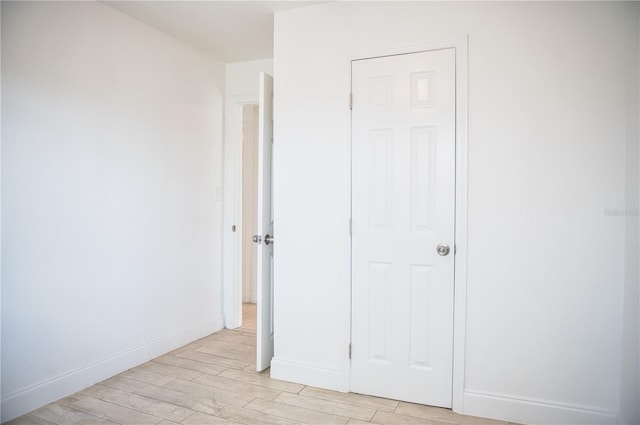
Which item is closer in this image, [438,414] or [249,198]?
[438,414]

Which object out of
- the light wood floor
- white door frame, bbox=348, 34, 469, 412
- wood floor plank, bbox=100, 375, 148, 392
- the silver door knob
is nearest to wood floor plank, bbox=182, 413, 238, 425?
the light wood floor

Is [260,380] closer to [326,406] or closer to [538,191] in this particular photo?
[326,406]

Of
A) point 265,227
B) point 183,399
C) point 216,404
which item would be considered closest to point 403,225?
point 265,227

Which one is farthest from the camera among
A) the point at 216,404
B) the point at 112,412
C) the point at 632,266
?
the point at 216,404

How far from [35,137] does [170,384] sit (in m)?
1.74

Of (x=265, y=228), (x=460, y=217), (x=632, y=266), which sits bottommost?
(x=632, y=266)

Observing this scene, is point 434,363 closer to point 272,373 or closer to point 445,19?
point 272,373

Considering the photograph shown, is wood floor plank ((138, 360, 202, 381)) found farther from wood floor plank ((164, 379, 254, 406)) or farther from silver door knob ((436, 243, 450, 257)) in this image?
silver door knob ((436, 243, 450, 257))

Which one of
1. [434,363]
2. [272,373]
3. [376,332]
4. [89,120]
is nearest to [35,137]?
[89,120]

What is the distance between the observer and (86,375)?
2584 millimetres

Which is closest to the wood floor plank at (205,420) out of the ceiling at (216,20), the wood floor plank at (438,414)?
the wood floor plank at (438,414)

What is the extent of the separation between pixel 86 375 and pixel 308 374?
144 centimetres

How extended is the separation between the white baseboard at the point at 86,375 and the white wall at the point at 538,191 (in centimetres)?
155

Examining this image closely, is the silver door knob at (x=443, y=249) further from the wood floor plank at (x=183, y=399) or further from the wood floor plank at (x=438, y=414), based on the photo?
the wood floor plank at (x=183, y=399)
